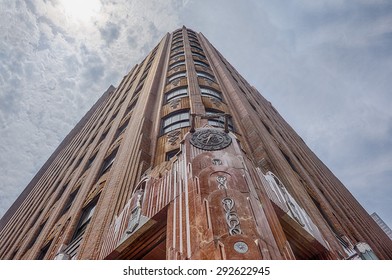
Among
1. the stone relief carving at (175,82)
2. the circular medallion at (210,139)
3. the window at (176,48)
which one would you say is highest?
the window at (176,48)

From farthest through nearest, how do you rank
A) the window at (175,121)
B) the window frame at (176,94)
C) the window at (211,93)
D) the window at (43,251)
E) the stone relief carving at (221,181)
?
the window at (211,93)
the window frame at (176,94)
the window at (175,121)
the window at (43,251)
the stone relief carving at (221,181)

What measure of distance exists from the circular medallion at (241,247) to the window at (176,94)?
1450cm

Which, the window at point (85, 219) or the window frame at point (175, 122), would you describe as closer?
the window at point (85, 219)

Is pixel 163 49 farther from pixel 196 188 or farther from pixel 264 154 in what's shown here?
pixel 196 188

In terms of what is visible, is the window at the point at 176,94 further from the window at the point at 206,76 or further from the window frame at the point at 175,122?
the window at the point at 206,76

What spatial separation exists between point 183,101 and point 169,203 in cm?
1063

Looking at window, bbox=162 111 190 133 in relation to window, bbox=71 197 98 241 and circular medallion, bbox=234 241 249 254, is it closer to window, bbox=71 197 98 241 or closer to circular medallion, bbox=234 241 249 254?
window, bbox=71 197 98 241

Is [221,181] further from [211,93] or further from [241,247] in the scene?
[211,93]

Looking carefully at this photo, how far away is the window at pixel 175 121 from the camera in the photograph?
15.9 metres

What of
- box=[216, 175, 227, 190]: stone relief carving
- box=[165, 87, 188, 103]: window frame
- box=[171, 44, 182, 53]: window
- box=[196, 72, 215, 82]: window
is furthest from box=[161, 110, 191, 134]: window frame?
box=[171, 44, 182, 53]: window

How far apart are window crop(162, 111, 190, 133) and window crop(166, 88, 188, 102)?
9.38 feet

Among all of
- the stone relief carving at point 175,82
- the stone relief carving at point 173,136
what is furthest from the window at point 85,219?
the stone relief carving at point 175,82

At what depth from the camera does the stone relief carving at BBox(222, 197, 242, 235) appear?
6.20m
